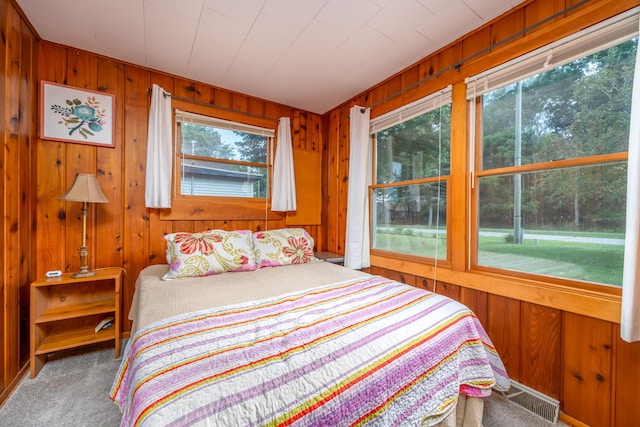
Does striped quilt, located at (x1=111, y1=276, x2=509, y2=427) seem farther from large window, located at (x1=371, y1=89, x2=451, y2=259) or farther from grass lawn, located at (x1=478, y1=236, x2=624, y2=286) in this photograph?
large window, located at (x1=371, y1=89, x2=451, y2=259)

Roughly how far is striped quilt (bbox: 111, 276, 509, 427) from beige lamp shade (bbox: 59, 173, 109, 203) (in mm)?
1389

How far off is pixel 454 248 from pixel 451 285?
11.6 inches

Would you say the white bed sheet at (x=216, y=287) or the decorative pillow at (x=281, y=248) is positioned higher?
the decorative pillow at (x=281, y=248)

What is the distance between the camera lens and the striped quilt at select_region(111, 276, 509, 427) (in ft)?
2.25

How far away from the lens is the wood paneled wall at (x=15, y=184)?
154 centimetres

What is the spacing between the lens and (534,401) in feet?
4.96

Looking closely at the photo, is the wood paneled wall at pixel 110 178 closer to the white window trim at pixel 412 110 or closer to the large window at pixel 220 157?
the large window at pixel 220 157

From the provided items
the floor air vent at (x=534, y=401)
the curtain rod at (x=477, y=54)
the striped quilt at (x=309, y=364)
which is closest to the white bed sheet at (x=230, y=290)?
the striped quilt at (x=309, y=364)

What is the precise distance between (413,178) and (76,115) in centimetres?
291

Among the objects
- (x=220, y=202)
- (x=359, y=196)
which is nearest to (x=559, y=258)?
(x=359, y=196)

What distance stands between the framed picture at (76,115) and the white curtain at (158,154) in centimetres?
31

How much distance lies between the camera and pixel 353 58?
2.18 metres

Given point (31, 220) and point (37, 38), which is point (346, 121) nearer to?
point (37, 38)

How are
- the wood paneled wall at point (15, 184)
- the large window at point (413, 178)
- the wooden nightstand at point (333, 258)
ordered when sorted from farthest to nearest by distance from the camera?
the wooden nightstand at point (333, 258) < the large window at point (413, 178) < the wood paneled wall at point (15, 184)
